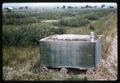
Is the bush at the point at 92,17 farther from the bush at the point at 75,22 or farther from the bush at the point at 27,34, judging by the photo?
the bush at the point at 27,34

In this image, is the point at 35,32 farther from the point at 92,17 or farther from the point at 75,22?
the point at 92,17

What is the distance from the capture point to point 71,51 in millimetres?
4113

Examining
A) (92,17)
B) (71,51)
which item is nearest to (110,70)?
(71,51)

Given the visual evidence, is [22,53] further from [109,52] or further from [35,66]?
[109,52]

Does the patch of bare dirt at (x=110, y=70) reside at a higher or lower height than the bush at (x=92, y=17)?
lower

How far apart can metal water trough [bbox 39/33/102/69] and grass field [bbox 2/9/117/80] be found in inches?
2.5

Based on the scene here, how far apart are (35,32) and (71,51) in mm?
431

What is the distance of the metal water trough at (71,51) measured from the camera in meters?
4.09

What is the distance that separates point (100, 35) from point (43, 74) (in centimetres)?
73

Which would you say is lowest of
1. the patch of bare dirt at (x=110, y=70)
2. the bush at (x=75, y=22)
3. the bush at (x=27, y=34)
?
the patch of bare dirt at (x=110, y=70)

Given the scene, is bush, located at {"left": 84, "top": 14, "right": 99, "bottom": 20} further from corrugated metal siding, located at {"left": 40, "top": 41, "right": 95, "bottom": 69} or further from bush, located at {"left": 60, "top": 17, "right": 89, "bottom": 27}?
corrugated metal siding, located at {"left": 40, "top": 41, "right": 95, "bottom": 69}

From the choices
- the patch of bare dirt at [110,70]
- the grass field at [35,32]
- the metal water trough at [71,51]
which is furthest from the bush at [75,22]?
the patch of bare dirt at [110,70]

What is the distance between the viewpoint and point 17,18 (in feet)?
13.6

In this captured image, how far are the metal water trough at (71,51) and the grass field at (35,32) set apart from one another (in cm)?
6
